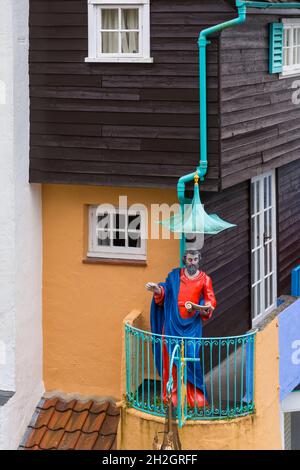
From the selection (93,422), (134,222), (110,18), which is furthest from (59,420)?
(110,18)

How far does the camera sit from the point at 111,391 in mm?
16719

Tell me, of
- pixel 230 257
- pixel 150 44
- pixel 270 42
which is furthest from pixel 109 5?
pixel 230 257

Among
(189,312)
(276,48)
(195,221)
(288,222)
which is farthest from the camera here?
(288,222)

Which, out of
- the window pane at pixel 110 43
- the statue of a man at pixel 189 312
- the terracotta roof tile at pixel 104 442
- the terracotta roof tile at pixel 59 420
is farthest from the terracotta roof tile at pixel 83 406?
the window pane at pixel 110 43

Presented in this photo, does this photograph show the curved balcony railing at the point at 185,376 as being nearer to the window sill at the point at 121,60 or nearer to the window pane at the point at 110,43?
the window sill at the point at 121,60

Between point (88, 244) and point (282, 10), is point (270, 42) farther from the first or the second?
point (88, 244)

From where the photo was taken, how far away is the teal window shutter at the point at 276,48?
56.6 ft

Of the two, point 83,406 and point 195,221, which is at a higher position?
point 195,221

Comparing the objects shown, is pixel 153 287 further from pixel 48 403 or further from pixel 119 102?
pixel 48 403

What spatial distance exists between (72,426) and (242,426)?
261cm

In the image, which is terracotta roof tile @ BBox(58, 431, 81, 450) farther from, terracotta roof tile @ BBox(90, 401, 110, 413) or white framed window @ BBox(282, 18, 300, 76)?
white framed window @ BBox(282, 18, 300, 76)

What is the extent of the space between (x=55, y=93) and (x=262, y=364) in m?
4.38

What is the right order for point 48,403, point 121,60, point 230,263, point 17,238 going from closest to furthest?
point 121,60 → point 17,238 → point 48,403 → point 230,263

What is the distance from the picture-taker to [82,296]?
16.7 m
